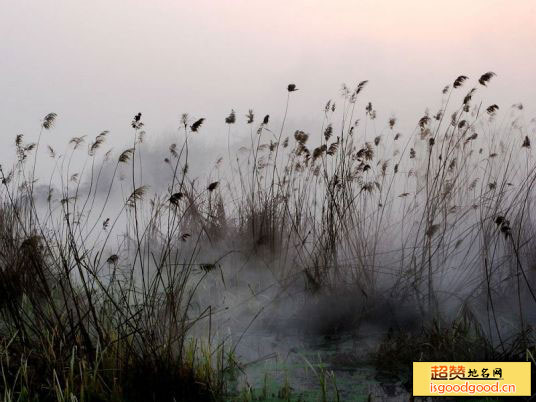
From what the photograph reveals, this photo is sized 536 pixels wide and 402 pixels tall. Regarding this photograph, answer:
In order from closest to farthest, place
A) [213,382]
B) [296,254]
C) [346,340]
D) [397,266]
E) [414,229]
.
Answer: [213,382], [346,340], [397,266], [296,254], [414,229]

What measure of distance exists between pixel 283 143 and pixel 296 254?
0.96 metres

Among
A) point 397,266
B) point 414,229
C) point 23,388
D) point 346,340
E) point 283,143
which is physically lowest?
point 23,388

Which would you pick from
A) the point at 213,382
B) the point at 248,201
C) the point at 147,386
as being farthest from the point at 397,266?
the point at 147,386

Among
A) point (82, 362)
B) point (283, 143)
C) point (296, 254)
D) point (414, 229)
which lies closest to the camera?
point (82, 362)

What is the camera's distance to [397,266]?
383cm

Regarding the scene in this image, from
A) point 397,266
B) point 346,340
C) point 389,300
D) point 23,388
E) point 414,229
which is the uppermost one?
point 414,229

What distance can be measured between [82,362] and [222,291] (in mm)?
1711

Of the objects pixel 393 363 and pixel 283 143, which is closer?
pixel 393 363

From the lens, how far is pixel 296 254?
4.09 metres

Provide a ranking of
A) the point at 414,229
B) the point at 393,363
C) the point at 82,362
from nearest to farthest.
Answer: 1. the point at 82,362
2. the point at 393,363
3. the point at 414,229

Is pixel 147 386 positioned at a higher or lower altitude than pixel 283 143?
lower

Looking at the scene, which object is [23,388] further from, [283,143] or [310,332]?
[283,143]

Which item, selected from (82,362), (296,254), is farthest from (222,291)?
(82,362)

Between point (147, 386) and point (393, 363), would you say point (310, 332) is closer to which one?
point (393, 363)
